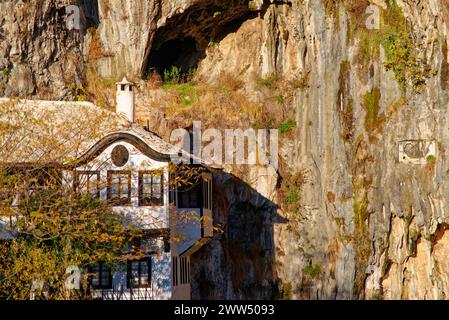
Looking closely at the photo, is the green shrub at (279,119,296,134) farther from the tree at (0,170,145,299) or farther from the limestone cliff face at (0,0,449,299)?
the tree at (0,170,145,299)

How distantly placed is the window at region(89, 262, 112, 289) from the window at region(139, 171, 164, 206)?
280 centimetres

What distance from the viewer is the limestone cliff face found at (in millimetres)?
42656

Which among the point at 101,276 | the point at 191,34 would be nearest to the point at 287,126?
the point at 191,34

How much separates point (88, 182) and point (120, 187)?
1.83 m

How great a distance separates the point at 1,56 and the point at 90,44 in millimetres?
5772

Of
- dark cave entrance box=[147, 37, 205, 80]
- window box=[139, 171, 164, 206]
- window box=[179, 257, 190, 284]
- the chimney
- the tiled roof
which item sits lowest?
window box=[179, 257, 190, 284]

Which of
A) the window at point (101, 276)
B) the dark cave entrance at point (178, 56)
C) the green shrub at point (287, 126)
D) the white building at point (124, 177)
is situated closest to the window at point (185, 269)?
the white building at point (124, 177)

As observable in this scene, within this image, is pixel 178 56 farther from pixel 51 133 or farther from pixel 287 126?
pixel 51 133

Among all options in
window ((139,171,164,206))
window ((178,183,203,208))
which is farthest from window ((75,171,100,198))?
window ((178,183,203,208))

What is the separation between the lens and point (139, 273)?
3897 cm

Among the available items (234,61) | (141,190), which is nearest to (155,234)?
(141,190)

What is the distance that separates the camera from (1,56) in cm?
4766

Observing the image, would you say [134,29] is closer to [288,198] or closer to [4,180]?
[288,198]

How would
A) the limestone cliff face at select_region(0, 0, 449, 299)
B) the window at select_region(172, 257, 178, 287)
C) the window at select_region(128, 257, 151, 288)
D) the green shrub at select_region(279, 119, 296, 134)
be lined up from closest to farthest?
the window at select_region(128, 257, 151, 288) < the window at select_region(172, 257, 178, 287) < the limestone cliff face at select_region(0, 0, 449, 299) < the green shrub at select_region(279, 119, 296, 134)
